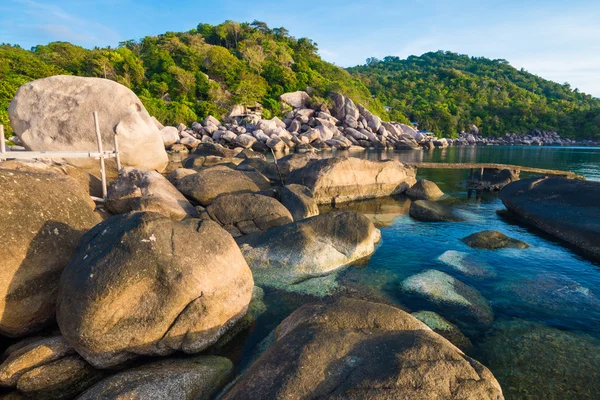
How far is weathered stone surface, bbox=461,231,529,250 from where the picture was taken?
10.6 meters

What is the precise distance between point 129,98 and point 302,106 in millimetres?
52656

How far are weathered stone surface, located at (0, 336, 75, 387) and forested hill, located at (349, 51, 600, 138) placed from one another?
8982 cm

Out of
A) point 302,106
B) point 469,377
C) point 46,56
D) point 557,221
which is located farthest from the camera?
point 302,106

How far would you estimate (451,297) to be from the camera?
7207 millimetres

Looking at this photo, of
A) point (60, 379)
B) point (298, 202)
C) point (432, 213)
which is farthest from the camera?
point (432, 213)

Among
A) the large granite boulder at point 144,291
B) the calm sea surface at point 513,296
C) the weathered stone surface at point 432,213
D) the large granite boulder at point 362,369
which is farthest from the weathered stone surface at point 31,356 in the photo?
the weathered stone surface at point 432,213

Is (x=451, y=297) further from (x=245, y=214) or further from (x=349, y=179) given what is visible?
(x=349, y=179)

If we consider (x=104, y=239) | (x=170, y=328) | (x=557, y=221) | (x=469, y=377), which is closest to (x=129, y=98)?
(x=104, y=239)

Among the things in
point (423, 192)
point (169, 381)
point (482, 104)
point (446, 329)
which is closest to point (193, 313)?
point (169, 381)

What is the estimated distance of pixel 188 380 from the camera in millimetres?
4309

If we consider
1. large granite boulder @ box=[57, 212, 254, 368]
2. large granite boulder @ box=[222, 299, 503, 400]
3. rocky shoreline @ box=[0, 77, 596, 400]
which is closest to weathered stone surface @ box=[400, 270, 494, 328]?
rocky shoreline @ box=[0, 77, 596, 400]

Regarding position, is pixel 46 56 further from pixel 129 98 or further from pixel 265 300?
pixel 265 300

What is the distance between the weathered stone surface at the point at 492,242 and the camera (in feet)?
34.8

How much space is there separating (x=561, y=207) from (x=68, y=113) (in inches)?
837
